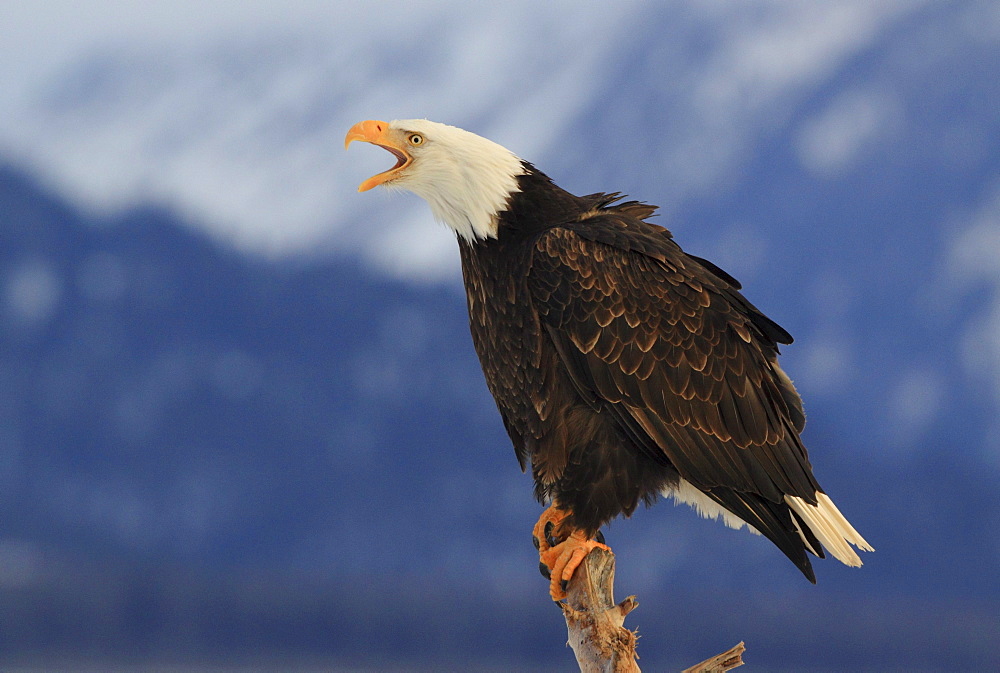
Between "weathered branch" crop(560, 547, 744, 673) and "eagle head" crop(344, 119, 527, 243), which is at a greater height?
"eagle head" crop(344, 119, 527, 243)

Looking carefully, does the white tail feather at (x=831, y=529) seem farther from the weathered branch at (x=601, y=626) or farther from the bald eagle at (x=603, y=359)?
the weathered branch at (x=601, y=626)

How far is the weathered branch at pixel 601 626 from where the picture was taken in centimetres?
437

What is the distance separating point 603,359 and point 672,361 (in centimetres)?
44

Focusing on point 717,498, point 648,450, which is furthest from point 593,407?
point 717,498

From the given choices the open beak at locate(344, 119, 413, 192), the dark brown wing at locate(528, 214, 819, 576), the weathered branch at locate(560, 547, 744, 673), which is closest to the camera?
the weathered branch at locate(560, 547, 744, 673)

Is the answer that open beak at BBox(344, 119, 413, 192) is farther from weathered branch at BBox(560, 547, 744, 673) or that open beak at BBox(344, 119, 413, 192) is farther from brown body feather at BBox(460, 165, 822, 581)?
weathered branch at BBox(560, 547, 744, 673)

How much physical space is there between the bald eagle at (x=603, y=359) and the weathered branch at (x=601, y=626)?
106 mm

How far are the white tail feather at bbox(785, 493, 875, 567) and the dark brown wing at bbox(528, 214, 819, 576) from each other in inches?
3.9

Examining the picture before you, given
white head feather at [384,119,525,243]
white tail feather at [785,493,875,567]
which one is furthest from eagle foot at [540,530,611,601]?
white head feather at [384,119,525,243]

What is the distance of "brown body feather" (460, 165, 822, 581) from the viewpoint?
179 inches

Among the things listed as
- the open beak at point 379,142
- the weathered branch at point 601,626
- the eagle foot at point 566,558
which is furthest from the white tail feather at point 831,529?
the open beak at point 379,142

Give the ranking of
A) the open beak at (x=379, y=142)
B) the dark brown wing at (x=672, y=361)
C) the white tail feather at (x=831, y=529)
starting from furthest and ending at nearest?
the open beak at (x=379, y=142)
the white tail feather at (x=831, y=529)
the dark brown wing at (x=672, y=361)

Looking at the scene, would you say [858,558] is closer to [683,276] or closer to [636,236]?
[683,276]

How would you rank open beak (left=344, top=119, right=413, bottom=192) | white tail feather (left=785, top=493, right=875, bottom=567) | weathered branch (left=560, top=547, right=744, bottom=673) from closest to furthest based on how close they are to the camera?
weathered branch (left=560, top=547, right=744, bottom=673)
white tail feather (left=785, top=493, right=875, bottom=567)
open beak (left=344, top=119, right=413, bottom=192)
